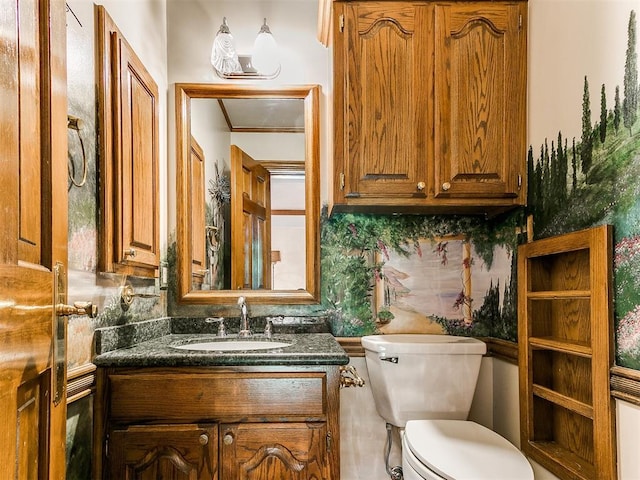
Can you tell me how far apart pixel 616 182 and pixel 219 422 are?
4.38ft

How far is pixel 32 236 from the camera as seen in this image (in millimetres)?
766

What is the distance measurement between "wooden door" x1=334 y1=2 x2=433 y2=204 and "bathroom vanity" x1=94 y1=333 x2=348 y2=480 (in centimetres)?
70

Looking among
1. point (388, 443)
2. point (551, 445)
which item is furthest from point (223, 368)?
point (551, 445)

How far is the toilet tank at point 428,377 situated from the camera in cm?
185

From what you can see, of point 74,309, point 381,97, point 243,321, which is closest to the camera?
point 74,309

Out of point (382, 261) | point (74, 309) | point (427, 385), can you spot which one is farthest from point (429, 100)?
point (74, 309)

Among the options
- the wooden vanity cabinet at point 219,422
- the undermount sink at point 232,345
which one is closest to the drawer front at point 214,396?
the wooden vanity cabinet at point 219,422

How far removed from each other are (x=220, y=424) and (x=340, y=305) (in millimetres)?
815

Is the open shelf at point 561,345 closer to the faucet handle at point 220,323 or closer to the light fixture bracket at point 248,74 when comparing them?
the faucet handle at point 220,323

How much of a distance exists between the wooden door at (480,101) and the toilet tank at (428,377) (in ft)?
1.96

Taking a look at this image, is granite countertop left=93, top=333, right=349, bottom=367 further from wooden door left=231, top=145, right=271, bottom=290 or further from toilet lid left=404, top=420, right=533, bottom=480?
wooden door left=231, top=145, right=271, bottom=290

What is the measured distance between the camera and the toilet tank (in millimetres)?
1852

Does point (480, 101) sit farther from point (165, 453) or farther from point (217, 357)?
point (165, 453)

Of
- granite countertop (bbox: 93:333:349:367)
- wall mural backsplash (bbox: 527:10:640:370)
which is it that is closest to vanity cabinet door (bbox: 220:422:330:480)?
granite countertop (bbox: 93:333:349:367)
